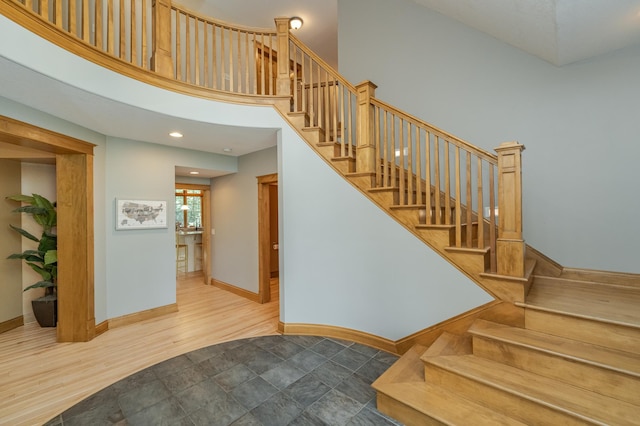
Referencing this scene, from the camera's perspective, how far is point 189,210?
309 inches

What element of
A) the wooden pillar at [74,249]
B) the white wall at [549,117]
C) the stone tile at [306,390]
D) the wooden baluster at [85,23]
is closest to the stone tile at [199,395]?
the stone tile at [306,390]

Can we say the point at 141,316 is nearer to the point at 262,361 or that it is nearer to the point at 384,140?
the point at 262,361

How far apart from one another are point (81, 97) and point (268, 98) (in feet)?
5.99

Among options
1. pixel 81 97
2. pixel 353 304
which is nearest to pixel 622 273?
pixel 353 304

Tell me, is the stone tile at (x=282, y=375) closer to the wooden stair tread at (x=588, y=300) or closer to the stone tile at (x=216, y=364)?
the stone tile at (x=216, y=364)

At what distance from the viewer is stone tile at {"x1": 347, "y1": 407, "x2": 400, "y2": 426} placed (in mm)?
1825

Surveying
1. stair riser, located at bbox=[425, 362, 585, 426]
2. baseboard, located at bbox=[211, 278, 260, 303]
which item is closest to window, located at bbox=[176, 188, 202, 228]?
baseboard, located at bbox=[211, 278, 260, 303]

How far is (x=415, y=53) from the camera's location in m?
3.67

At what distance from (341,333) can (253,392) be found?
120 cm

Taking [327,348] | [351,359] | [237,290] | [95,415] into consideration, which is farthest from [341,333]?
[237,290]

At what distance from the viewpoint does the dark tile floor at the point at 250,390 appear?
1913mm

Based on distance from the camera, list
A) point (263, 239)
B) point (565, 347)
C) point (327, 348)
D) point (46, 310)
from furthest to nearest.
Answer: point (263, 239) < point (46, 310) < point (327, 348) < point (565, 347)

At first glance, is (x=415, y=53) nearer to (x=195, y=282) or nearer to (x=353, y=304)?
(x=353, y=304)

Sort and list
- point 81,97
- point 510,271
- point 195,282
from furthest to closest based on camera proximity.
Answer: point 195,282 < point 81,97 < point 510,271
